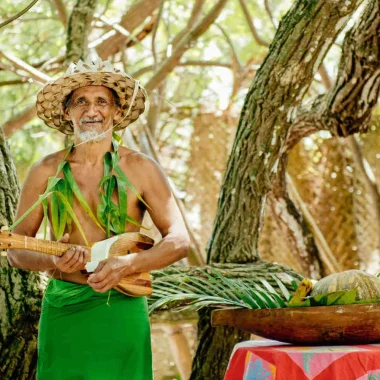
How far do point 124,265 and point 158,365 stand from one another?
4.82 meters

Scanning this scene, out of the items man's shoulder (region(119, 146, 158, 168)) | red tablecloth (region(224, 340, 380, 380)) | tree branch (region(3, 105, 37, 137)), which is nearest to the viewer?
red tablecloth (region(224, 340, 380, 380))

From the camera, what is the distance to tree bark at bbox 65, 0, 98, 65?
4.57m

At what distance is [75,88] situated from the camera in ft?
9.56

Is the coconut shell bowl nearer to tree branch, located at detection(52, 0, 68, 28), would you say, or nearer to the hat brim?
the hat brim

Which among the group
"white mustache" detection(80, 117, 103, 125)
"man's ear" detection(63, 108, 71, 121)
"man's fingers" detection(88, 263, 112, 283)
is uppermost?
"man's ear" detection(63, 108, 71, 121)

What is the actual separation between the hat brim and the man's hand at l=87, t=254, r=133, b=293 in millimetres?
602

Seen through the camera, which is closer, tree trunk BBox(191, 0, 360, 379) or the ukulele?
the ukulele

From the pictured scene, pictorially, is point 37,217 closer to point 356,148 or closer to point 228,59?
point 356,148

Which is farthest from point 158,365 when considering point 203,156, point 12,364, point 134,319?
point 134,319

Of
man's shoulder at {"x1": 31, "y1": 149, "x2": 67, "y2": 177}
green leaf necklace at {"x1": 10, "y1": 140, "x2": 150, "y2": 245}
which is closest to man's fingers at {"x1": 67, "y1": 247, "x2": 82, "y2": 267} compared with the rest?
green leaf necklace at {"x1": 10, "y1": 140, "x2": 150, "y2": 245}

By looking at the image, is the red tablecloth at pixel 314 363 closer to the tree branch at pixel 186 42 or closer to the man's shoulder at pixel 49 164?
the man's shoulder at pixel 49 164

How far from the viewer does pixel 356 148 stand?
612 centimetres

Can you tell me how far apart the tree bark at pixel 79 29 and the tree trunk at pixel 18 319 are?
1.47 meters

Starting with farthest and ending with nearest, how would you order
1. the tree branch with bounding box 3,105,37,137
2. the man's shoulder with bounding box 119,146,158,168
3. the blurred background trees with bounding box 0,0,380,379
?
the tree branch with bounding box 3,105,37,137, the blurred background trees with bounding box 0,0,380,379, the man's shoulder with bounding box 119,146,158,168
